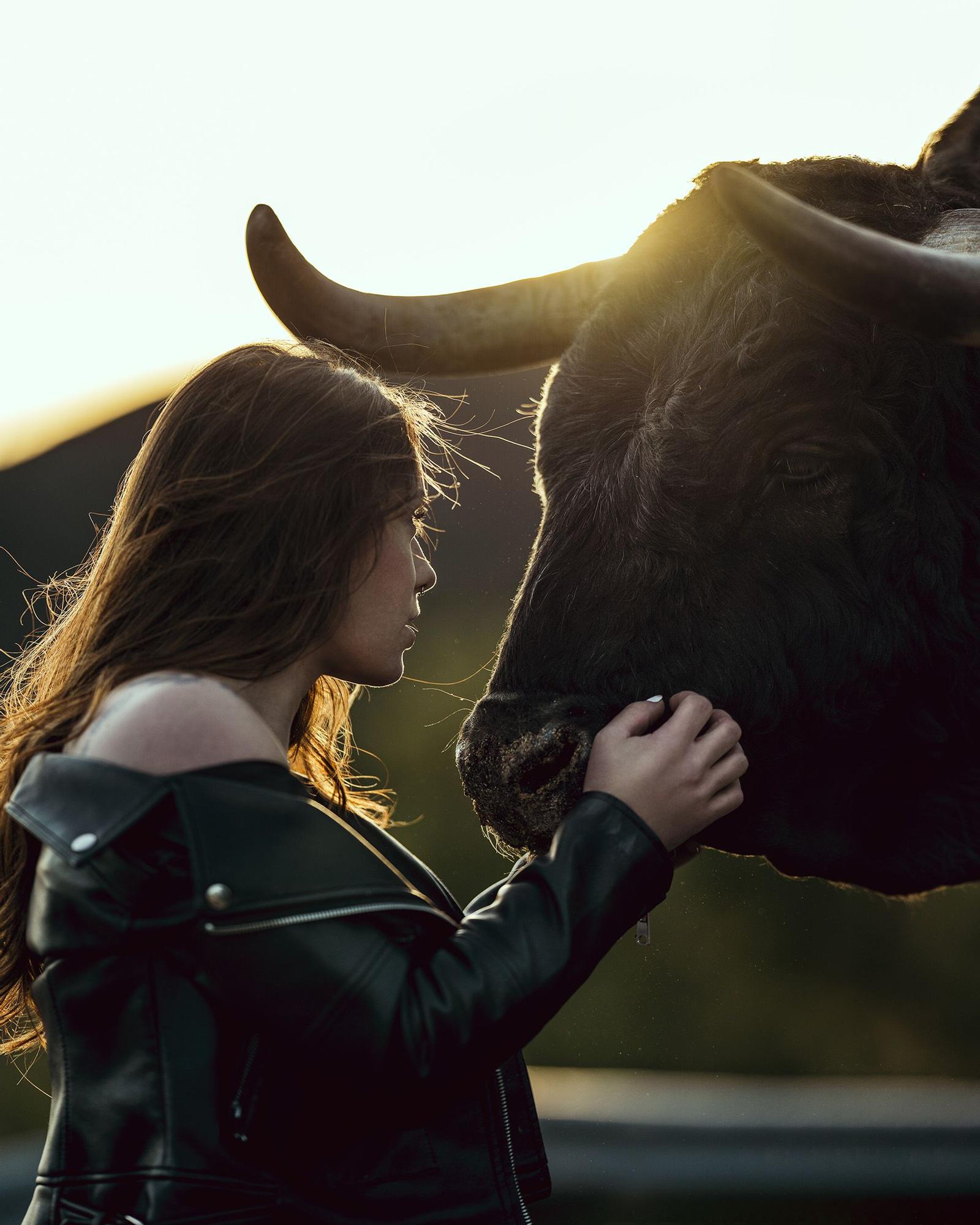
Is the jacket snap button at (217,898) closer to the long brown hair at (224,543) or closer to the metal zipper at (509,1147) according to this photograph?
the long brown hair at (224,543)

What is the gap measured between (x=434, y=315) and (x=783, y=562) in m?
1.49

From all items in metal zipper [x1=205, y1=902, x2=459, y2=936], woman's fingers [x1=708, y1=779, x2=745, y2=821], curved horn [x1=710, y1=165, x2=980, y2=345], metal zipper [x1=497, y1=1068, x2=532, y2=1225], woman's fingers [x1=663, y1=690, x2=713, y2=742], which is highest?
curved horn [x1=710, y1=165, x2=980, y2=345]

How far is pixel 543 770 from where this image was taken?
2.38 metres

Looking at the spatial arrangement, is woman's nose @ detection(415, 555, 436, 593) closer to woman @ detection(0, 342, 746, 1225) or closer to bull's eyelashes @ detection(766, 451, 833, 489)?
woman @ detection(0, 342, 746, 1225)

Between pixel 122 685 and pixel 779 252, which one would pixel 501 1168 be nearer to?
pixel 122 685

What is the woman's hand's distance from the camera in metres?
2.05

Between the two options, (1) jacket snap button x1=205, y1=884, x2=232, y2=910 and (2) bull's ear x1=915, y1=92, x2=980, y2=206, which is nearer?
(1) jacket snap button x1=205, y1=884, x2=232, y2=910

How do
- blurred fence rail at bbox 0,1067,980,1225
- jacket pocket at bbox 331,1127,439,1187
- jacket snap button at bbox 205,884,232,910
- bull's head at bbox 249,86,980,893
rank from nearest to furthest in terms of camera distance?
jacket snap button at bbox 205,884,232,910 → jacket pocket at bbox 331,1127,439,1187 → bull's head at bbox 249,86,980,893 → blurred fence rail at bbox 0,1067,980,1225

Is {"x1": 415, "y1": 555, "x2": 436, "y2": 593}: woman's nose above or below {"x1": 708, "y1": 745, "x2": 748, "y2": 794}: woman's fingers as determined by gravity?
above

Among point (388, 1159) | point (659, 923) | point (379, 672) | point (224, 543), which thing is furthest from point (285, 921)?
point (659, 923)

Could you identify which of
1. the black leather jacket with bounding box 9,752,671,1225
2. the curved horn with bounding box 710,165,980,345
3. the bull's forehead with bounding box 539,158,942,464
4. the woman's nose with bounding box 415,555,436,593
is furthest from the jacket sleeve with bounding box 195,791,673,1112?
the bull's forehead with bounding box 539,158,942,464

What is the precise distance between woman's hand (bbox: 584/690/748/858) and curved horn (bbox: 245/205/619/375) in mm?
1435

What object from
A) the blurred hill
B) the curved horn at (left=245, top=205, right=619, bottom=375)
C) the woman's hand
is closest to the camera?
the woman's hand

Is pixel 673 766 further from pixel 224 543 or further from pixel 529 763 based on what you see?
pixel 224 543
